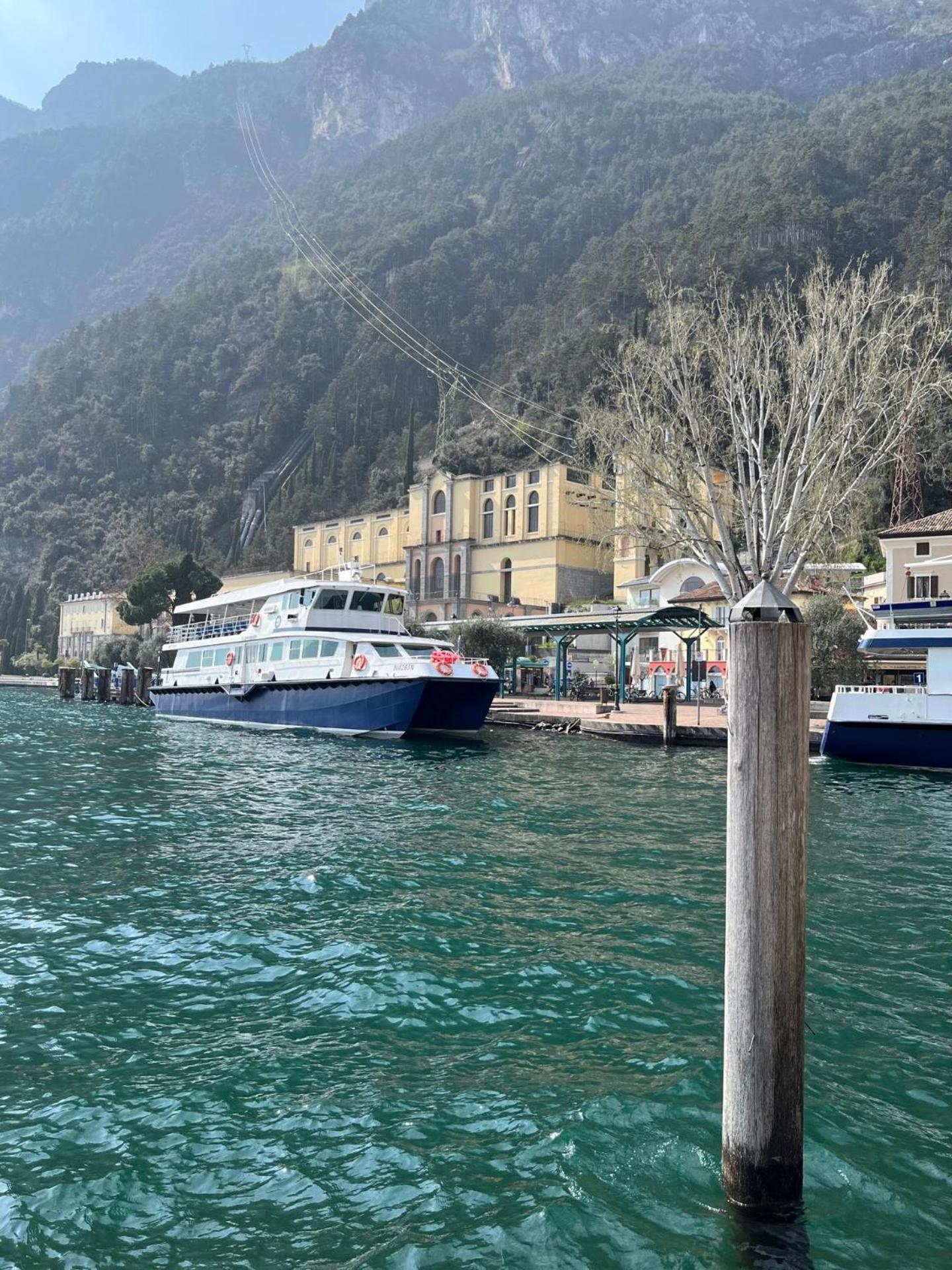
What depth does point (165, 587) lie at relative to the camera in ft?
252

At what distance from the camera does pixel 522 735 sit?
102ft

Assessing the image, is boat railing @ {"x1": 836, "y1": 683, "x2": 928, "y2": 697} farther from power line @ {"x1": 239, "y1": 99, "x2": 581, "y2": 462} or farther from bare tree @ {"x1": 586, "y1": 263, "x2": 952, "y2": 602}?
power line @ {"x1": 239, "y1": 99, "x2": 581, "y2": 462}

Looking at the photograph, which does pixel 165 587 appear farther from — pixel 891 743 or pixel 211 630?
pixel 891 743

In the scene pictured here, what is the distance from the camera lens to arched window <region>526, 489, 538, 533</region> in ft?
245

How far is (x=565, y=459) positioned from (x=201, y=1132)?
7647 cm

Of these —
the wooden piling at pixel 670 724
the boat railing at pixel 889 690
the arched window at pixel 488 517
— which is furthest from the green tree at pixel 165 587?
the boat railing at pixel 889 690

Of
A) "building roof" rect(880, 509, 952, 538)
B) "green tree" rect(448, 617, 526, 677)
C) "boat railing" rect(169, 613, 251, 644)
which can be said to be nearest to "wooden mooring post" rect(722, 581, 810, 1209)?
"boat railing" rect(169, 613, 251, 644)

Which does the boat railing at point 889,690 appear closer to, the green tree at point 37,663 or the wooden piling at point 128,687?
the wooden piling at point 128,687

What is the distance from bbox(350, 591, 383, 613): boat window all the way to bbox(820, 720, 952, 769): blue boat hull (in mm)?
16054

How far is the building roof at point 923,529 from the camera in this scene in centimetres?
3846

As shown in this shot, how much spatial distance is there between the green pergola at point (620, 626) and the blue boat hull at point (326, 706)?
11.3 metres

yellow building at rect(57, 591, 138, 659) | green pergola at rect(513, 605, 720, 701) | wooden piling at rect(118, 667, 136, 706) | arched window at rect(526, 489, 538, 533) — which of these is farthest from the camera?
yellow building at rect(57, 591, 138, 659)

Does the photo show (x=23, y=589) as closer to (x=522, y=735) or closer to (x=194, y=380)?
(x=194, y=380)

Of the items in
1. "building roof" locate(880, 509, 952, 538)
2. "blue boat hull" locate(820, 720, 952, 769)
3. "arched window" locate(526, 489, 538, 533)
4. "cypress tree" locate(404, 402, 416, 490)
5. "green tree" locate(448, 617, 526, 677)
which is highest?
"cypress tree" locate(404, 402, 416, 490)
